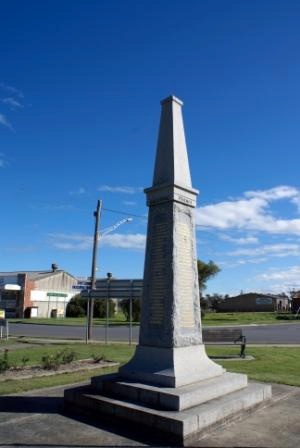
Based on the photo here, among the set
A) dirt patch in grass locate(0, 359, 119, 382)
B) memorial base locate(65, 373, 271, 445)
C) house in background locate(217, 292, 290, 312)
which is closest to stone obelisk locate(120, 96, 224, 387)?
memorial base locate(65, 373, 271, 445)

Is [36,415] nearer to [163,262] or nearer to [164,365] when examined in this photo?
[164,365]

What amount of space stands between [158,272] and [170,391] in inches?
73.7

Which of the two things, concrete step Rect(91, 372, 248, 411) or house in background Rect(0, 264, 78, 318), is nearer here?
concrete step Rect(91, 372, 248, 411)

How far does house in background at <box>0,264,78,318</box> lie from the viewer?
181ft

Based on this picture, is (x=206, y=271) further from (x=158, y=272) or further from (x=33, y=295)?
(x=158, y=272)

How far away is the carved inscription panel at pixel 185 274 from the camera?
7.25 metres

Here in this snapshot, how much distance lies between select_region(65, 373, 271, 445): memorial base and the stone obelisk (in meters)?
0.30

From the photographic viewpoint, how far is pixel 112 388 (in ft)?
22.6

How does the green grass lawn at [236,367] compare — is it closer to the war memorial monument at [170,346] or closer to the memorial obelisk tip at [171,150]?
the war memorial monument at [170,346]

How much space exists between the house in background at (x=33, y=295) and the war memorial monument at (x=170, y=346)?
48370 mm

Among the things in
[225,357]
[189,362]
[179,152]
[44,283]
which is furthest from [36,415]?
[44,283]

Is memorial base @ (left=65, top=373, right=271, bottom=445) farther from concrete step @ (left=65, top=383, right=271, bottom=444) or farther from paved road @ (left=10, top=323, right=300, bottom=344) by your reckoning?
paved road @ (left=10, top=323, right=300, bottom=344)

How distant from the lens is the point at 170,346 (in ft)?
22.7

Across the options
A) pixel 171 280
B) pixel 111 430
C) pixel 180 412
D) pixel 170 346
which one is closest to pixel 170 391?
pixel 180 412
